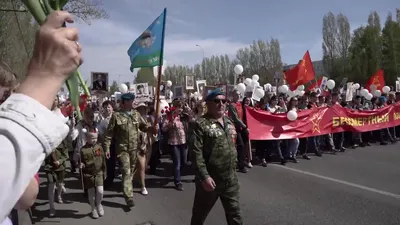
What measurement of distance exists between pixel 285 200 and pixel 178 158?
2.54m

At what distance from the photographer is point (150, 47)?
17.0 ft

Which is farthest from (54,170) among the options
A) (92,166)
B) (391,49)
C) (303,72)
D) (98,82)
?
(391,49)

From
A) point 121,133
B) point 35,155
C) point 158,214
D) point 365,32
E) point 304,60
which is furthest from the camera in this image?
point 365,32

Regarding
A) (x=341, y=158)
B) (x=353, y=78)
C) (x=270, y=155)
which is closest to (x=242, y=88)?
(x=270, y=155)

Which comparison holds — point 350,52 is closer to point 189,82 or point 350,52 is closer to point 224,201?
point 189,82

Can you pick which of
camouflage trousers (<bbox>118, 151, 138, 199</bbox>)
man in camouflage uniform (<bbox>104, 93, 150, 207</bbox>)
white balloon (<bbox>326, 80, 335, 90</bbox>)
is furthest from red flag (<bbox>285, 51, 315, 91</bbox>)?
camouflage trousers (<bbox>118, 151, 138, 199</bbox>)

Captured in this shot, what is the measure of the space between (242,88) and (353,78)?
39.2 metres

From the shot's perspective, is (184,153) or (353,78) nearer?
(184,153)

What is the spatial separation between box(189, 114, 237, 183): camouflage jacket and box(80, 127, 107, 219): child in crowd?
2468mm

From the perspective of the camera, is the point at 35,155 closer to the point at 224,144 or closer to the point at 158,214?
the point at 224,144

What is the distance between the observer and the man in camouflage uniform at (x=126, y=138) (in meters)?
6.14

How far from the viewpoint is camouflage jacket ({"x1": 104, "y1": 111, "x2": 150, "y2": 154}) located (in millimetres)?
6188

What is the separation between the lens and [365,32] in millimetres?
46938

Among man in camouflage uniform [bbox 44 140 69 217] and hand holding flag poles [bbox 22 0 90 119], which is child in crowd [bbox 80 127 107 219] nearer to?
man in camouflage uniform [bbox 44 140 69 217]
